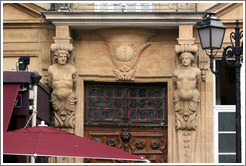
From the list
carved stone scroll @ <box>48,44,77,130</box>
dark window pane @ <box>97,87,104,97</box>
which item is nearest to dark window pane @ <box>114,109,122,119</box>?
dark window pane @ <box>97,87,104,97</box>

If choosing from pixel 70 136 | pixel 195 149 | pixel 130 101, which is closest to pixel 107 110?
pixel 130 101

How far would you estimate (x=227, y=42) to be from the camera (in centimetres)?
1759

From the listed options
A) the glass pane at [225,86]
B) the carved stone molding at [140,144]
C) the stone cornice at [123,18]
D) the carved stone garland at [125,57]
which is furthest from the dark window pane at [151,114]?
the stone cornice at [123,18]

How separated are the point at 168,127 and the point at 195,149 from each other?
775mm

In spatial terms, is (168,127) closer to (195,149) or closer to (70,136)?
(195,149)

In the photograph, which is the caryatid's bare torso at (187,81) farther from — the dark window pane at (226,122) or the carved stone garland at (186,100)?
the dark window pane at (226,122)

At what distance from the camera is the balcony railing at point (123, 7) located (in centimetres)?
1719

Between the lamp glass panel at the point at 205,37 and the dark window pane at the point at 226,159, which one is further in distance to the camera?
the dark window pane at the point at 226,159

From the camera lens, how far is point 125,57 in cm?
1748

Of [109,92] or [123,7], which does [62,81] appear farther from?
[123,7]

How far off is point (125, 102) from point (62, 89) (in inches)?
58.7

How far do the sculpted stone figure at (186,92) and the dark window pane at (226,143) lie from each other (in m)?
0.75

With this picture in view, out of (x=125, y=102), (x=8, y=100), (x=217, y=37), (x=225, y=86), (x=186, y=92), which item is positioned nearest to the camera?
(x=217, y=37)

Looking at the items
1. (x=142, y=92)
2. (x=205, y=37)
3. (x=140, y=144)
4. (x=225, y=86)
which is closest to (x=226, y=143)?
(x=225, y=86)
